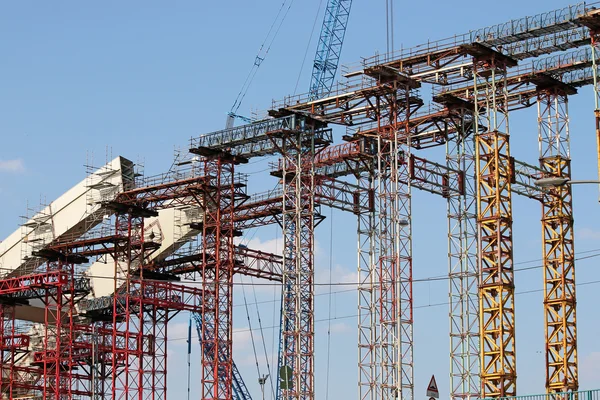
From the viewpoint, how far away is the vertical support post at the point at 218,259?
90.1 metres

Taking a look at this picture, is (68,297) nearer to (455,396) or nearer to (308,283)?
(308,283)

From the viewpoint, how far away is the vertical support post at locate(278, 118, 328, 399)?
267 ft

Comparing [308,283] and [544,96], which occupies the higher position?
[544,96]

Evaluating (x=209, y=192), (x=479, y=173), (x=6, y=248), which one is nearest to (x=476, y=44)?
(x=479, y=173)

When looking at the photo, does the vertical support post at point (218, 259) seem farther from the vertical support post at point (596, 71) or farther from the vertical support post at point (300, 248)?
the vertical support post at point (596, 71)

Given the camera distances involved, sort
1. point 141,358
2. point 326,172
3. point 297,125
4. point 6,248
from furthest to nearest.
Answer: point 6,248
point 141,358
point 326,172
point 297,125

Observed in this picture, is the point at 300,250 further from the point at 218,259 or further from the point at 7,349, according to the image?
the point at 7,349

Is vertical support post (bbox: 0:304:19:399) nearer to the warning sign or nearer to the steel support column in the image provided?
the steel support column

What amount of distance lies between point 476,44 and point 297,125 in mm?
18484

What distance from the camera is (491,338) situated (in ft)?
216

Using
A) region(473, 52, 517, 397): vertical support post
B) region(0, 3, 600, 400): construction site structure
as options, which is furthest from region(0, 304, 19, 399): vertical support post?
region(473, 52, 517, 397): vertical support post

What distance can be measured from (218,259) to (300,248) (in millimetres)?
10487

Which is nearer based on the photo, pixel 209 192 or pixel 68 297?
pixel 209 192

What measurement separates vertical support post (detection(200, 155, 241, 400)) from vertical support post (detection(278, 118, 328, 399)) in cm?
689
